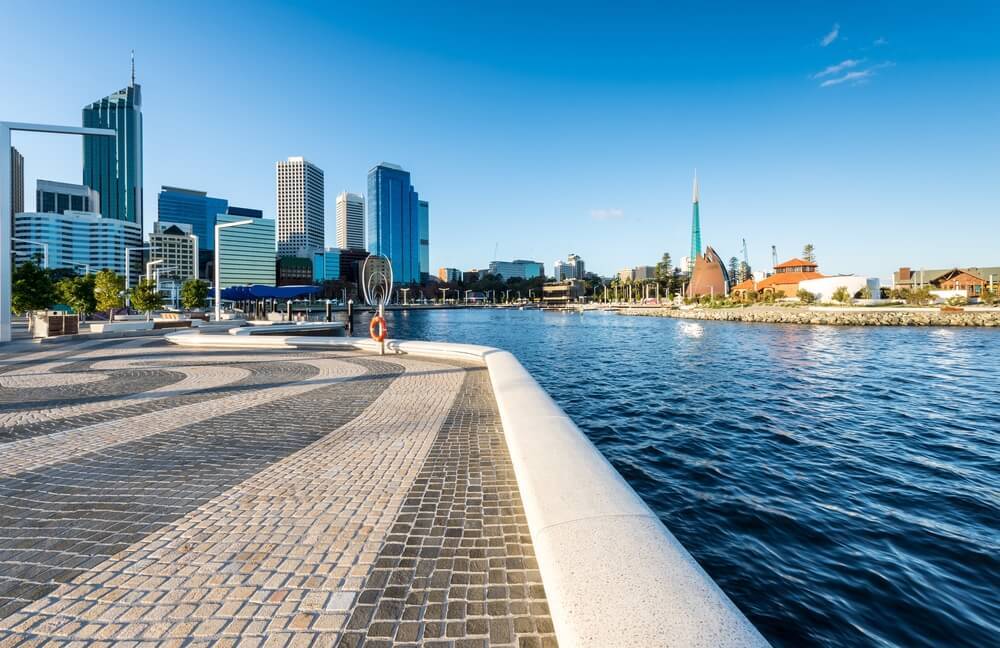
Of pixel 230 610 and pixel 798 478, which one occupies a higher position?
pixel 230 610

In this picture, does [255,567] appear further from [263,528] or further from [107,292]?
[107,292]

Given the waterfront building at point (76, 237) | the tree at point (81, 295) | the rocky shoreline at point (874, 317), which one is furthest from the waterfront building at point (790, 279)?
the waterfront building at point (76, 237)

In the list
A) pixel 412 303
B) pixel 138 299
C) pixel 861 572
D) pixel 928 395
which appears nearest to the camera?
pixel 861 572

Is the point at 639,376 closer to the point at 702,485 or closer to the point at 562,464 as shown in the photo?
the point at 702,485

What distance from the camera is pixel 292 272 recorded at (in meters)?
174

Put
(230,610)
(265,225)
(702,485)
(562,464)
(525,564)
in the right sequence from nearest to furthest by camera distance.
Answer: (230,610)
(525,564)
(562,464)
(702,485)
(265,225)

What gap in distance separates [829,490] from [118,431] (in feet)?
38.7

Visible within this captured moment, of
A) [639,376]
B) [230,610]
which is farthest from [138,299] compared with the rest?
[230,610]

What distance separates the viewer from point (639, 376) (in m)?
19.8

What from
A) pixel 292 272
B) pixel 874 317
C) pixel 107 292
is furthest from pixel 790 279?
pixel 292 272

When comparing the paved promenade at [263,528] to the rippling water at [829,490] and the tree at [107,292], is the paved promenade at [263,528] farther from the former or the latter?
the tree at [107,292]

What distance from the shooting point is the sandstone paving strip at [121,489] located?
3.49 meters

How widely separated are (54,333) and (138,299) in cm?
1339

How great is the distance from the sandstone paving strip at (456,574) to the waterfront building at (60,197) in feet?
830
